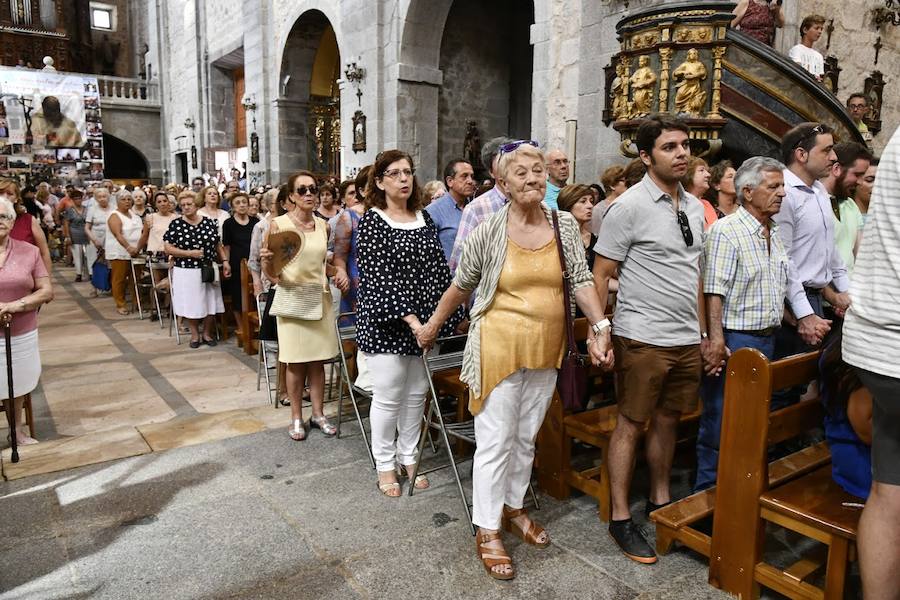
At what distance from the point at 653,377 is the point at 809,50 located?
6948 millimetres

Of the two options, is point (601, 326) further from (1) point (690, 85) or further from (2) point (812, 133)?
(1) point (690, 85)

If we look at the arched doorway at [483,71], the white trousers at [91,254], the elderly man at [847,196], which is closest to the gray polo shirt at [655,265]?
the elderly man at [847,196]

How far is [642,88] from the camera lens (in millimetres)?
5852

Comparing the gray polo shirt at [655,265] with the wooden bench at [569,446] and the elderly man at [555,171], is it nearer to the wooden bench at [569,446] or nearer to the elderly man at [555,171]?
the wooden bench at [569,446]

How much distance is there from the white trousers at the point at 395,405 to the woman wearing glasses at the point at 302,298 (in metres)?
0.86

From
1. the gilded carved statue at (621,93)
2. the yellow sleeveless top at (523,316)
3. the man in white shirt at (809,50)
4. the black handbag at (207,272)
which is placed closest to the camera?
the yellow sleeveless top at (523,316)

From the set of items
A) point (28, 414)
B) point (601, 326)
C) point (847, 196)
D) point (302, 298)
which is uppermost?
point (847, 196)

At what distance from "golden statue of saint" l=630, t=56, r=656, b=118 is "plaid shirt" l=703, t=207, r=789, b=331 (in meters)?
3.13

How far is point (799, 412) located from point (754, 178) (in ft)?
3.42

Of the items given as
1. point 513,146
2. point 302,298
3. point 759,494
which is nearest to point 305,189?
point 302,298

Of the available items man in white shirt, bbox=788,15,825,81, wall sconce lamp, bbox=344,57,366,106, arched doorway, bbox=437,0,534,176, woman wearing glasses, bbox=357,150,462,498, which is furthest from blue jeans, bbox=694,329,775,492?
wall sconce lamp, bbox=344,57,366,106

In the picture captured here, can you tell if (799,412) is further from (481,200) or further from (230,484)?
(230,484)

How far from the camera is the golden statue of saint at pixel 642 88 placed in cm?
580

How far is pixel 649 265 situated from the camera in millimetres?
2762
